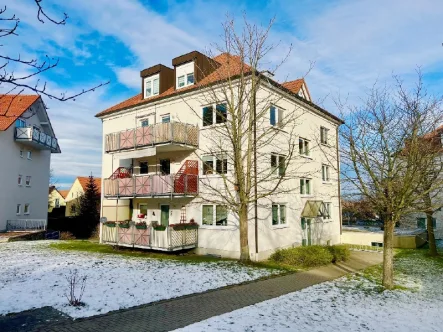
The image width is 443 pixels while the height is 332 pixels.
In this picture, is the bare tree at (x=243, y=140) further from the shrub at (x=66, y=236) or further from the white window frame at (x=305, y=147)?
the shrub at (x=66, y=236)

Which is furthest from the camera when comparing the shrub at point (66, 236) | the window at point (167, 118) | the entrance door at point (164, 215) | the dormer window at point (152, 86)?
the shrub at point (66, 236)

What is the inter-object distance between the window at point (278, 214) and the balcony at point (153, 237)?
4.50 m

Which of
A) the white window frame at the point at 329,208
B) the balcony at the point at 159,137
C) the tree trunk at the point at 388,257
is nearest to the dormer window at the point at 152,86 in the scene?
the balcony at the point at 159,137

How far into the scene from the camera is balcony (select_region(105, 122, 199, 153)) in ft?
61.2

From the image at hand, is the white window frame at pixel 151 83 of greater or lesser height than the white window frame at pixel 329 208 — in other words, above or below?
above

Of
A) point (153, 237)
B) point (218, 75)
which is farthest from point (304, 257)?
point (218, 75)

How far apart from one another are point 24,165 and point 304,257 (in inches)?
1110

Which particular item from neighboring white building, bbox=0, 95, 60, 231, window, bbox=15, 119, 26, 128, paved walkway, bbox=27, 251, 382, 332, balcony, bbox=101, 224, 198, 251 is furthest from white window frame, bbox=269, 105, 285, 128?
window, bbox=15, 119, 26, 128

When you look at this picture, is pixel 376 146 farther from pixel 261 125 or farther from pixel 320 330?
pixel 320 330

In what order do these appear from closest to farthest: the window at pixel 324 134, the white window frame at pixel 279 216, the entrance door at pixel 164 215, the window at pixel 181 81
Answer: the white window frame at pixel 279 216 → the entrance door at pixel 164 215 → the window at pixel 181 81 → the window at pixel 324 134

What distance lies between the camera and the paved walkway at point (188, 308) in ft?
25.2

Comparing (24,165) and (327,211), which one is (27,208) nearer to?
(24,165)

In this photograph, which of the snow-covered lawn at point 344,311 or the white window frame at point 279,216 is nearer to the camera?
the snow-covered lawn at point 344,311

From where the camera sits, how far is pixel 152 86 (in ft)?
78.1
